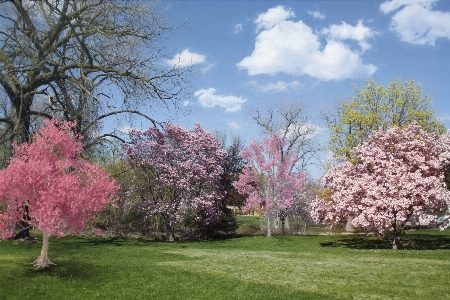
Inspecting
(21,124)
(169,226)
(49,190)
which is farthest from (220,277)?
(169,226)

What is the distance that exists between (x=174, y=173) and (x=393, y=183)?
13398 millimetres

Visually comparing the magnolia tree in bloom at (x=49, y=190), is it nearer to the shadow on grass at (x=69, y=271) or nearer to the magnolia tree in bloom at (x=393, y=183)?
the shadow on grass at (x=69, y=271)

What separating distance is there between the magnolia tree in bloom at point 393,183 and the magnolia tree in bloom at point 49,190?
13973 millimetres

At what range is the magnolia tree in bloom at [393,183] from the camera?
20641 millimetres

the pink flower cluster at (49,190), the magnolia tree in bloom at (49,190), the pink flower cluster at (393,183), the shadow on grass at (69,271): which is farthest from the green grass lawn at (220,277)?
the pink flower cluster at (393,183)

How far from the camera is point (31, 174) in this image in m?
12.0

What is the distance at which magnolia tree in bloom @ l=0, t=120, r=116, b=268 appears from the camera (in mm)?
11969

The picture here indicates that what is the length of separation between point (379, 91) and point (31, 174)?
33754 millimetres

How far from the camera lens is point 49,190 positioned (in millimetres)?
11992

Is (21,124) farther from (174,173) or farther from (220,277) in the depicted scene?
(220,277)

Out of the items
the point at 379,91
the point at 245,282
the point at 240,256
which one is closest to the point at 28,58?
the point at 240,256

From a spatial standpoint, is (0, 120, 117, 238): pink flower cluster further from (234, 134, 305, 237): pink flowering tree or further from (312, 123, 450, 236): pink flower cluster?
(234, 134, 305, 237): pink flowering tree

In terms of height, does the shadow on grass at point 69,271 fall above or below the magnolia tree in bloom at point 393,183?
below

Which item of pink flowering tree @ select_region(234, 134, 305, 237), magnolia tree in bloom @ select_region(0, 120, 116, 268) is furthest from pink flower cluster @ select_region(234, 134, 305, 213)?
magnolia tree in bloom @ select_region(0, 120, 116, 268)
